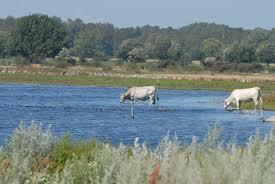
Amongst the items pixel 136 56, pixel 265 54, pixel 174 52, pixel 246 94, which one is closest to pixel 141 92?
pixel 246 94

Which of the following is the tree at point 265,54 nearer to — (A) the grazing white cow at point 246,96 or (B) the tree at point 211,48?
(B) the tree at point 211,48

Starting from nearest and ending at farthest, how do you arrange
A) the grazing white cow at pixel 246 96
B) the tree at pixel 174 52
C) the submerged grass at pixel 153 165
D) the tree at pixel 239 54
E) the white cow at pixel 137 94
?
the submerged grass at pixel 153 165 → the grazing white cow at pixel 246 96 → the white cow at pixel 137 94 → the tree at pixel 239 54 → the tree at pixel 174 52

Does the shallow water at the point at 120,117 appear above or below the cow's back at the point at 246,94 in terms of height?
below

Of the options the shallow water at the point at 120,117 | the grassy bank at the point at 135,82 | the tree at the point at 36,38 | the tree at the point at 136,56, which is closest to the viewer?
the shallow water at the point at 120,117

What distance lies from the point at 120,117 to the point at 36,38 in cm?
9909

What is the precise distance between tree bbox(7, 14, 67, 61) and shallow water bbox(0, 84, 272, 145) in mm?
73025

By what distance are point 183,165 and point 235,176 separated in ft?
2.25

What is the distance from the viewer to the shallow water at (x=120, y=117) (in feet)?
120

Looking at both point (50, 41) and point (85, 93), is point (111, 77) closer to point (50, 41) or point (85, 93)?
point (85, 93)

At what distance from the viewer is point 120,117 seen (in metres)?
46.5

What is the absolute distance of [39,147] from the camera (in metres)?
14.7

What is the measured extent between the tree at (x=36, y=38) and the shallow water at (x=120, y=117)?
73025 millimetres

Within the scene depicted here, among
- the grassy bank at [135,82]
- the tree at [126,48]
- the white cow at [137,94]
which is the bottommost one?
the grassy bank at [135,82]

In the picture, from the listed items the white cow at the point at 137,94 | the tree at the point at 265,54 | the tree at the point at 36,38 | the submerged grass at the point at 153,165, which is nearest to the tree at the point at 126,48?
the tree at the point at 36,38
